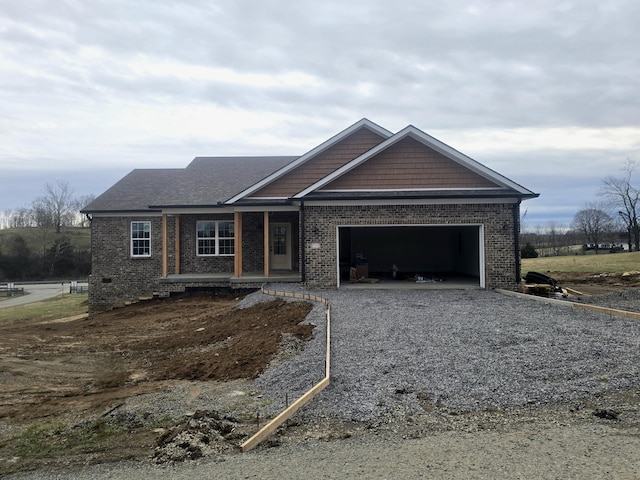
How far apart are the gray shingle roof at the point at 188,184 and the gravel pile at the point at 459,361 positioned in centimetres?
1050

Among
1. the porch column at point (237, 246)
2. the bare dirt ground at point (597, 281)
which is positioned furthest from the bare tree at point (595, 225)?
the porch column at point (237, 246)

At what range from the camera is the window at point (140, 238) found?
65.6 feet

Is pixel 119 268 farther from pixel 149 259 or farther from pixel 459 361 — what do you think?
pixel 459 361

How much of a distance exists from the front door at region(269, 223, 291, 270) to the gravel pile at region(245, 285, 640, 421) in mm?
8661

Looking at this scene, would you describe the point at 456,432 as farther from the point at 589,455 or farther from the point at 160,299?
the point at 160,299

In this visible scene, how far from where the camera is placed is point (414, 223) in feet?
49.8

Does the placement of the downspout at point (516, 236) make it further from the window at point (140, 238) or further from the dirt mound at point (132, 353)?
the window at point (140, 238)

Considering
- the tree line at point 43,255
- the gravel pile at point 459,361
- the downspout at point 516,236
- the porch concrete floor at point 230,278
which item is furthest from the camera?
the tree line at point 43,255

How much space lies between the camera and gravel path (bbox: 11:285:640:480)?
4207 mm

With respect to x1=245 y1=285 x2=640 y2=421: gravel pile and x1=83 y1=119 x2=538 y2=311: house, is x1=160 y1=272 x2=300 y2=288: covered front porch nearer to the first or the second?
x1=83 y1=119 x2=538 y2=311: house

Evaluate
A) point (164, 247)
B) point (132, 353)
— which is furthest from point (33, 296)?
point (132, 353)

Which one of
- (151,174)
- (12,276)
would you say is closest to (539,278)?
(151,174)

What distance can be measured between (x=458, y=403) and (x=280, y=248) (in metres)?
14.6

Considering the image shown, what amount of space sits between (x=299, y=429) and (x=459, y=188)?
1203 centimetres
